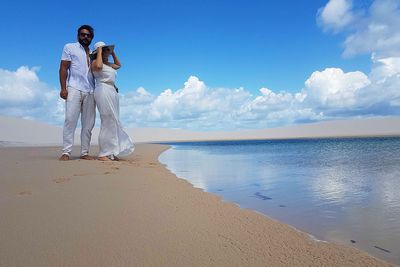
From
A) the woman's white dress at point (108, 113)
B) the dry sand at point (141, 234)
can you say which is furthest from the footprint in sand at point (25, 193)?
the woman's white dress at point (108, 113)

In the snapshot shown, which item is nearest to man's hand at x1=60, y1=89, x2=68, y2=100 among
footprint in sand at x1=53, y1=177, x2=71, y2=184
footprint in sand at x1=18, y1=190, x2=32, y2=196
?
footprint in sand at x1=53, y1=177, x2=71, y2=184

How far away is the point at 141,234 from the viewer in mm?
2146

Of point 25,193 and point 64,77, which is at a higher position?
point 64,77

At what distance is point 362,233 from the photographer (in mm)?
2627

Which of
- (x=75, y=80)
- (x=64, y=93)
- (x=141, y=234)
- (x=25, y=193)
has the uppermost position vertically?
(x=75, y=80)

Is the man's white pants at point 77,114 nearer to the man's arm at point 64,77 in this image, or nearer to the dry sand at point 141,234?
the man's arm at point 64,77

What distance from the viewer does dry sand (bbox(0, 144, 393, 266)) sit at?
1806 millimetres

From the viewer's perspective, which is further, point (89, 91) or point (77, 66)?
point (89, 91)

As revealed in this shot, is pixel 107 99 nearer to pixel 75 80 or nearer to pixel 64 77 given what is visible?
pixel 75 80

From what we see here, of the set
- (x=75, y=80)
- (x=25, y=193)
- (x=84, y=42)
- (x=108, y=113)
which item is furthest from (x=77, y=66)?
(x=25, y=193)

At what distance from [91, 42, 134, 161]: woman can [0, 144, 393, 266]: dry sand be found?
3270mm

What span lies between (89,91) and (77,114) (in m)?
0.52

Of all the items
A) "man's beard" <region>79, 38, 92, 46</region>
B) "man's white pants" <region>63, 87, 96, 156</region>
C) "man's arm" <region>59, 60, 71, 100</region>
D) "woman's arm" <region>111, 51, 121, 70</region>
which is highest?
"man's beard" <region>79, 38, 92, 46</region>

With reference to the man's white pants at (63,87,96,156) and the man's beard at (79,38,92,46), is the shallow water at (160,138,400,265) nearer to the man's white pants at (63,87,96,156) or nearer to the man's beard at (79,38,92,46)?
the man's white pants at (63,87,96,156)
